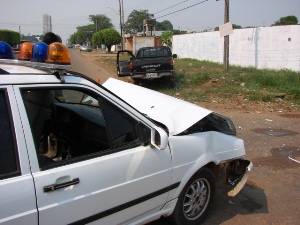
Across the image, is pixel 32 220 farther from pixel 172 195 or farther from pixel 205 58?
pixel 205 58

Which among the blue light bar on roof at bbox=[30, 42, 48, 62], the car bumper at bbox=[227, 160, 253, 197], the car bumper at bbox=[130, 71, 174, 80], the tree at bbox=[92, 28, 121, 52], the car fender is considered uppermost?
the tree at bbox=[92, 28, 121, 52]

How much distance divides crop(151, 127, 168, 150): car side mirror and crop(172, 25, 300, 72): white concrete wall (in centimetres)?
1501

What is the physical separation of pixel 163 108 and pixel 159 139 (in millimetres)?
777

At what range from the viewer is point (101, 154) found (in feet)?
7.68

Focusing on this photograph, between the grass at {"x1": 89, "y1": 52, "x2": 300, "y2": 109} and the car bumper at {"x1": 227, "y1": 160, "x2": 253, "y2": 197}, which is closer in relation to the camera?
the car bumper at {"x1": 227, "y1": 160, "x2": 253, "y2": 197}

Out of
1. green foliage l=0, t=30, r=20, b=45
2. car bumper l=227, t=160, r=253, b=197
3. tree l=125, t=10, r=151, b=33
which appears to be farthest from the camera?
tree l=125, t=10, r=151, b=33

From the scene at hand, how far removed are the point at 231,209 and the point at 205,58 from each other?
2292 centimetres

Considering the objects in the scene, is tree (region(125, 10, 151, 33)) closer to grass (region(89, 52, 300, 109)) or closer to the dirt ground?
grass (region(89, 52, 300, 109))

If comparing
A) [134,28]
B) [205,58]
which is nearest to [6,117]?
[205,58]

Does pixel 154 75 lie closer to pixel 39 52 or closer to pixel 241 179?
pixel 241 179

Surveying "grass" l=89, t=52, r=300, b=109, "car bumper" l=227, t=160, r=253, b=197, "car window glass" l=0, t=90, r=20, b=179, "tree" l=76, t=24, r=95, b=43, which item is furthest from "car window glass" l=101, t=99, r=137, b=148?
"tree" l=76, t=24, r=95, b=43

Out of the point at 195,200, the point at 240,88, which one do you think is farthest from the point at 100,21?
the point at 195,200

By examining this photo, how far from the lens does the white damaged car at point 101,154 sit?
1924 millimetres

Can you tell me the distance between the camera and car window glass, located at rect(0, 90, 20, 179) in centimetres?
187
